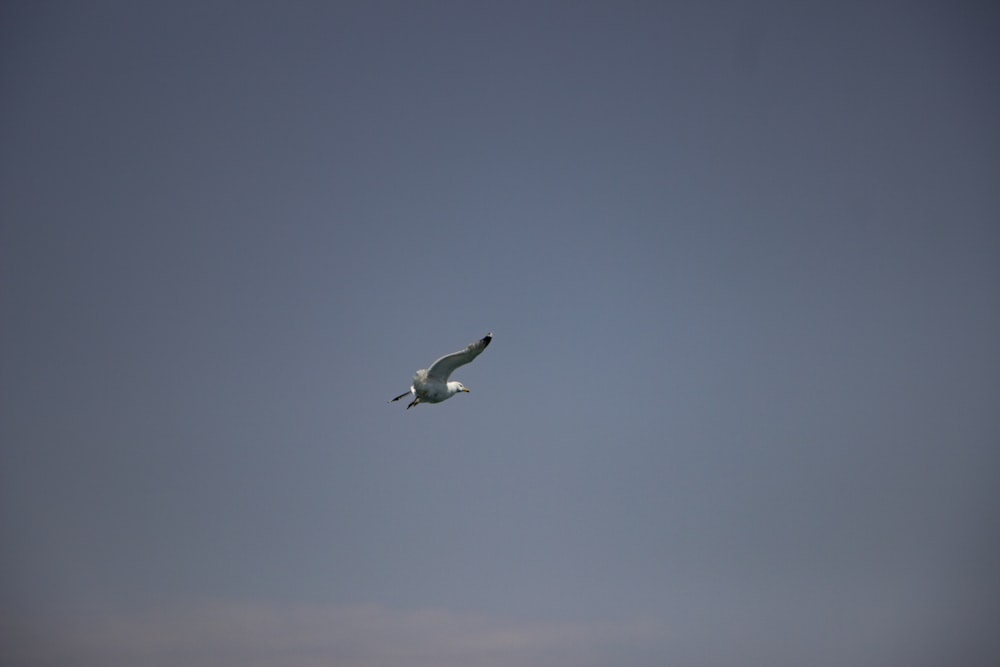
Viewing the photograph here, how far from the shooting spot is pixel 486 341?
53.0 meters

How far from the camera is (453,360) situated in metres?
53.8

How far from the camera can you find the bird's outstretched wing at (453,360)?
52938 mm

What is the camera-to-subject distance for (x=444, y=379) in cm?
5569

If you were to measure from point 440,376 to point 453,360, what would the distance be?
68.6 inches

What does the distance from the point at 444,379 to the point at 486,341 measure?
400 centimetres

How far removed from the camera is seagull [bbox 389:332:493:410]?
53.1 meters

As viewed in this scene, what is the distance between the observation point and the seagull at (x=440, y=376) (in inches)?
2090

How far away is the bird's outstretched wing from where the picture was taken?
52.9 meters

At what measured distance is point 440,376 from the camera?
5519 centimetres
